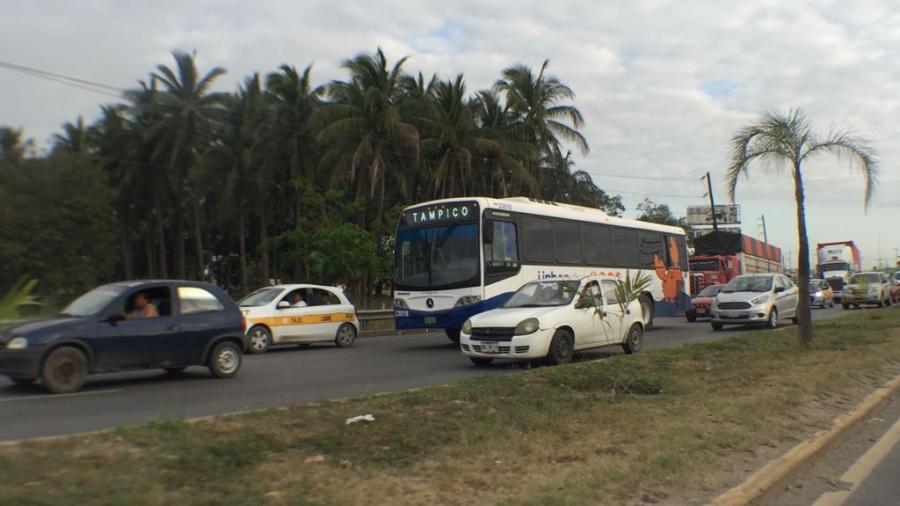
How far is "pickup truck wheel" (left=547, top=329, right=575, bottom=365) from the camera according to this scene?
1321 centimetres

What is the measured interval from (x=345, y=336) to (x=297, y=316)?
5.71ft

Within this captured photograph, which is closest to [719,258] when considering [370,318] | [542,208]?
[370,318]

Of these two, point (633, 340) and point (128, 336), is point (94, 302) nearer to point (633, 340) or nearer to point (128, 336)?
point (128, 336)

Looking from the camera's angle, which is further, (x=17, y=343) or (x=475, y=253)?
(x=475, y=253)

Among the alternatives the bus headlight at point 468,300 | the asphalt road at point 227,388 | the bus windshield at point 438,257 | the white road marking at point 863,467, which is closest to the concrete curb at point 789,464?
the white road marking at point 863,467

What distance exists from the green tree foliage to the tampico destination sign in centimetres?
1153

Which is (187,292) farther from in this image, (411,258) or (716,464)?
(716,464)

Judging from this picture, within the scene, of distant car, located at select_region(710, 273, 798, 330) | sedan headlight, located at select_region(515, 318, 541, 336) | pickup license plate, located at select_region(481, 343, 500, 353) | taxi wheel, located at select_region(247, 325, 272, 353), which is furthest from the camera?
distant car, located at select_region(710, 273, 798, 330)

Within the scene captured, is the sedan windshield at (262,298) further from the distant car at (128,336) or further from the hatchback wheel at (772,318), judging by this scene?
the hatchback wheel at (772,318)

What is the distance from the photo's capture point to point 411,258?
1838 centimetres

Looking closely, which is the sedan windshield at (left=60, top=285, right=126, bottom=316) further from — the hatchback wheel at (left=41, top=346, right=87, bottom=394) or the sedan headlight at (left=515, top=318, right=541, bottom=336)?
the sedan headlight at (left=515, top=318, right=541, bottom=336)

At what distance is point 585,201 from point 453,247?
145 ft

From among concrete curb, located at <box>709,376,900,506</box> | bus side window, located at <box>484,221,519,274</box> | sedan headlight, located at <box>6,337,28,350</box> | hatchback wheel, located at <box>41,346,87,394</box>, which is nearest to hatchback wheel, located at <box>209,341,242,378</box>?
hatchback wheel, located at <box>41,346,87,394</box>

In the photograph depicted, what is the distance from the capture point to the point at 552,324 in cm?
1320
